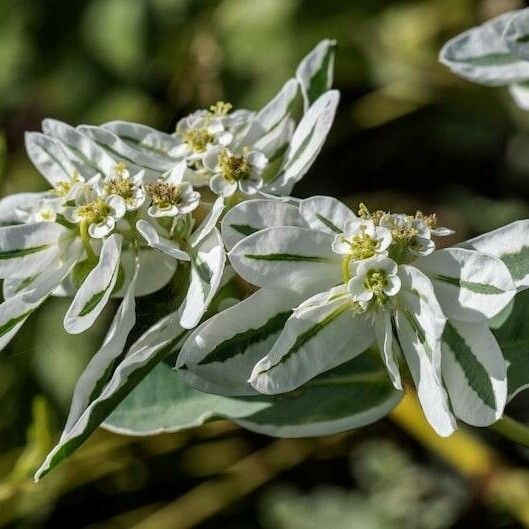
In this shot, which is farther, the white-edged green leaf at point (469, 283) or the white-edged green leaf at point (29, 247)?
the white-edged green leaf at point (29, 247)

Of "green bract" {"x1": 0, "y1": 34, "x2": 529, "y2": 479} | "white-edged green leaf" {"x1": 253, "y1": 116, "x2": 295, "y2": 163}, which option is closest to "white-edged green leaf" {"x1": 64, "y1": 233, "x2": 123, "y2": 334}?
"green bract" {"x1": 0, "y1": 34, "x2": 529, "y2": 479}

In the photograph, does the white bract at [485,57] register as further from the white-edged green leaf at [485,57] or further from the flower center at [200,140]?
the flower center at [200,140]

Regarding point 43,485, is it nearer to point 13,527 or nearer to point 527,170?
point 13,527

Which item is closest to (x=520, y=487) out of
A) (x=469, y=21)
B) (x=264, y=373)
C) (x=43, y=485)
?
(x=43, y=485)

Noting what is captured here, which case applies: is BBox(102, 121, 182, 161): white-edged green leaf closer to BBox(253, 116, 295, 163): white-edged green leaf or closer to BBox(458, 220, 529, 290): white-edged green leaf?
BBox(253, 116, 295, 163): white-edged green leaf

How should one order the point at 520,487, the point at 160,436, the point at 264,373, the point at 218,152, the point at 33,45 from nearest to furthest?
the point at 264,373 → the point at 218,152 → the point at 520,487 → the point at 160,436 → the point at 33,45

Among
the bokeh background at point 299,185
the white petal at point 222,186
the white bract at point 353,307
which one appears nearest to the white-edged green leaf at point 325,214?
the white bract at point 353,307
